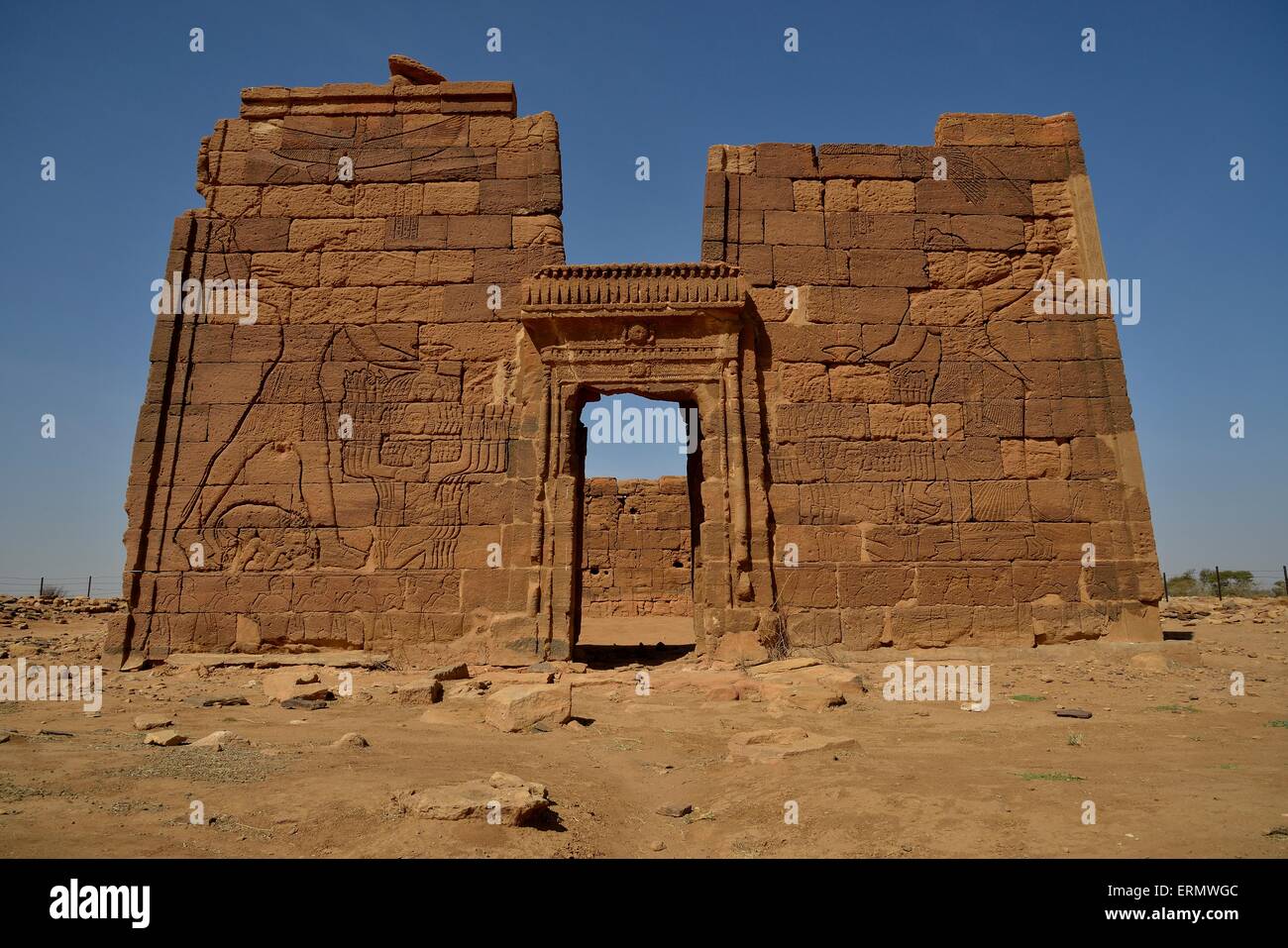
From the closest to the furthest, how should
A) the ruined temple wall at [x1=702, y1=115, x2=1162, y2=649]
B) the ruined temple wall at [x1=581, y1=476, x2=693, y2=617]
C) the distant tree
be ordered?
1. the ruined temple wall at [x1=702, y1=115, x2=1162, y2=649]
2. the ruined temple wall at [x1=581, y1=476, x2=693, y2=617]
3. the distant tree

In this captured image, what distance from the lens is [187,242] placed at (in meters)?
9.80

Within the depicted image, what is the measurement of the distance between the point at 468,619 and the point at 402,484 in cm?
175

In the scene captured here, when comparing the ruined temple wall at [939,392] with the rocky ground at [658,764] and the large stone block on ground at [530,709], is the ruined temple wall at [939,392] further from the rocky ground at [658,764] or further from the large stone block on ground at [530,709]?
the large stone block on ground at [530,709]

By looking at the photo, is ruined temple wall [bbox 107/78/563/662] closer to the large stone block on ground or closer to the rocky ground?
the rocky ground

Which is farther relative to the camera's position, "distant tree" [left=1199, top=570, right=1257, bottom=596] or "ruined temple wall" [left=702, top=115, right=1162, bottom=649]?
"distant tree" [left=1199, top=570, right=1257, bottom=596]

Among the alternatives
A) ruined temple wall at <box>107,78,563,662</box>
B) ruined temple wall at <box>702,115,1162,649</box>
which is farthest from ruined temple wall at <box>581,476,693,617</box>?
ruined temple wall at <box>107,78,563,662</box>

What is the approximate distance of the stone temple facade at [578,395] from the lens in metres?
8.82

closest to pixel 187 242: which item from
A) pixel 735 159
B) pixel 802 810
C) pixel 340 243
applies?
pixel 340 243

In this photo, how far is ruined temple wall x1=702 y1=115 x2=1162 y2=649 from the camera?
889 cm

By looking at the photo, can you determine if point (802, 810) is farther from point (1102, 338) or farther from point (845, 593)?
point (1102, 338)

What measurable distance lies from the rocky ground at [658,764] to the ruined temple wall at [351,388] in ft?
3.09

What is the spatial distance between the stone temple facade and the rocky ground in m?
0.90

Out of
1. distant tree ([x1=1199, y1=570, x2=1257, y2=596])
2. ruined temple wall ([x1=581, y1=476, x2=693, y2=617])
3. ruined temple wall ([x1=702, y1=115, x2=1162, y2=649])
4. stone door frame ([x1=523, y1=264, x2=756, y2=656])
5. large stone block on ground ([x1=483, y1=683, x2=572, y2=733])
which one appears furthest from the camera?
distant tree ([x1=1199, y1=570, x2=1257, y2=596])

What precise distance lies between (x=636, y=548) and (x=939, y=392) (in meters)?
9.30
